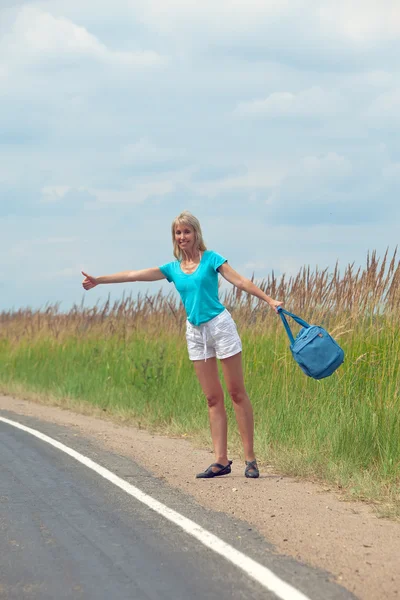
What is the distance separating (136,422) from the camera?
14102 millimetres

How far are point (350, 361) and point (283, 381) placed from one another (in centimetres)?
127

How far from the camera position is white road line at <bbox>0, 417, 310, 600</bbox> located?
198 inches

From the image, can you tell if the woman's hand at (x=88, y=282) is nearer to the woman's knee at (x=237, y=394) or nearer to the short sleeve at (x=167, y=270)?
the short sleeve at (x=167, y=270)

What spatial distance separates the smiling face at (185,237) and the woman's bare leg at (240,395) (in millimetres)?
1109

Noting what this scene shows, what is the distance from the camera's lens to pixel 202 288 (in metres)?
8.34

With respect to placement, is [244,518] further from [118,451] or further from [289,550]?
[118,451]

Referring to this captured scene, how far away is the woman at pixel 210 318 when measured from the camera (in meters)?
8.34

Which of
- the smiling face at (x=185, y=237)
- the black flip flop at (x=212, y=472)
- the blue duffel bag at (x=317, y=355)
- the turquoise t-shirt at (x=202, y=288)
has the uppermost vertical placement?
the smiling face at (x=185, y=237)

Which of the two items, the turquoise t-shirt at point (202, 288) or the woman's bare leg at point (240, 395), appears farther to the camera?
the woman's bare leg at point (240, 395)

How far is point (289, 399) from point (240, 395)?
267 centimetres

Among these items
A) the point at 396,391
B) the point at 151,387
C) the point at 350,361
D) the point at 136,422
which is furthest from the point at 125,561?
the point at 151,387

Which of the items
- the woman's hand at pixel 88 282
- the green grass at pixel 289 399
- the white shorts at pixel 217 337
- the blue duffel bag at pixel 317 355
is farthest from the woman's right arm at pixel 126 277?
the green grass at pixel 289 399

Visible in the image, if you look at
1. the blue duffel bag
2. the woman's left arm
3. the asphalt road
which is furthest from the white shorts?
the asphalt road

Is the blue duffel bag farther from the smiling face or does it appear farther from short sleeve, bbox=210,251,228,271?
the smiling face
